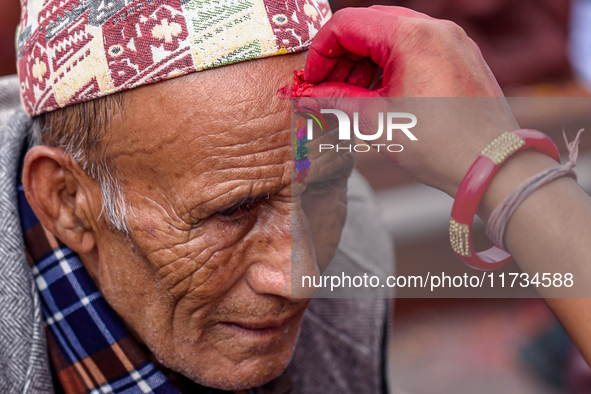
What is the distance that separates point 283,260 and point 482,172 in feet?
2.03

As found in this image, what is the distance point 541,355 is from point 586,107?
3221 millimetres

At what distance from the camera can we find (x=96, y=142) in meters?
1.35

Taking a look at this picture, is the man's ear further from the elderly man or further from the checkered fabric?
the checkered fabric

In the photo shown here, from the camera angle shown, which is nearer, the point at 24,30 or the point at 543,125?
the point at 543,125

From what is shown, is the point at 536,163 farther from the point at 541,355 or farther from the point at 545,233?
the point at 541,355

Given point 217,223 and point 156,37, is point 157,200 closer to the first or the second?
point 217,223

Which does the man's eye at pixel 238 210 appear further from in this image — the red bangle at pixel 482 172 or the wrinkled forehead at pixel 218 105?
the red bangle at pixel 482 172

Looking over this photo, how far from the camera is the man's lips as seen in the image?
1419mm

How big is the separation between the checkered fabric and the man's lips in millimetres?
333

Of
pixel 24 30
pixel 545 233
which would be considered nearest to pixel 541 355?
pixel 545 233

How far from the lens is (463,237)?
94 centimetres

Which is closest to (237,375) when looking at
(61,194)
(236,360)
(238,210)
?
(236,360)

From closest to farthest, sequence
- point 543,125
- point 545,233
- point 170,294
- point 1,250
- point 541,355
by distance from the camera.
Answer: point 545,233 → point 543,125 → point 170,294 → point 1,250 → point 541,355

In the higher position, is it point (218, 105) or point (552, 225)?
point (218, 105)
